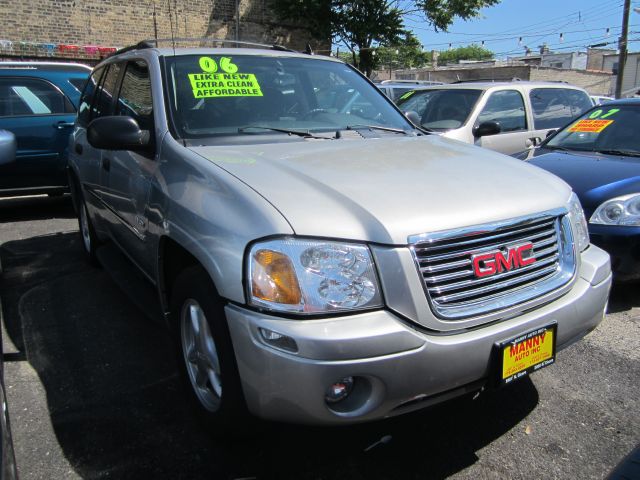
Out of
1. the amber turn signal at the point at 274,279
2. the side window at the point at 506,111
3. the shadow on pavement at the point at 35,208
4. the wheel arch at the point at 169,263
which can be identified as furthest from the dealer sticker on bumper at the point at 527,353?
the shadow on pavement at the point at 35,208

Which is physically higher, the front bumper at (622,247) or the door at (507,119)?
the door at (507,119)

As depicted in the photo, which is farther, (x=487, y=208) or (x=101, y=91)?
(x=101, y=91)

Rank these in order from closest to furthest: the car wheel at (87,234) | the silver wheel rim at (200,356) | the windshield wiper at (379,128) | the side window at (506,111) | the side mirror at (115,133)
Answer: the silver wheel rim at (200,356)
the side mirror at (115,133)
the windshield wiper at (379,128)
the car wheel at (87,234)
the side window at (506,111)

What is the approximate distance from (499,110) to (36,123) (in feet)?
19.7

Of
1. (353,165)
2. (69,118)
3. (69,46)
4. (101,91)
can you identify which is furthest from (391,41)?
(353,165)

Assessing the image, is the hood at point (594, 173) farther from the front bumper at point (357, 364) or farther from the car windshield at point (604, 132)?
the front bumper at point (357, 364)

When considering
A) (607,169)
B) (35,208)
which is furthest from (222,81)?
(35,208)

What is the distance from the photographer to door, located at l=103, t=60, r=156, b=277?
2980 mm

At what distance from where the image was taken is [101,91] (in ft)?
14.1

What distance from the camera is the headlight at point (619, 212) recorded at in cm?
385

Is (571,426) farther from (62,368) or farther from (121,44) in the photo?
(121,44)

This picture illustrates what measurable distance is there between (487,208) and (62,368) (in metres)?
2.57

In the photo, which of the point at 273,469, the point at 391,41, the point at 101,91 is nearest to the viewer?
the point at 273,469

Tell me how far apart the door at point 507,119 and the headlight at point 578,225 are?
4.41m
